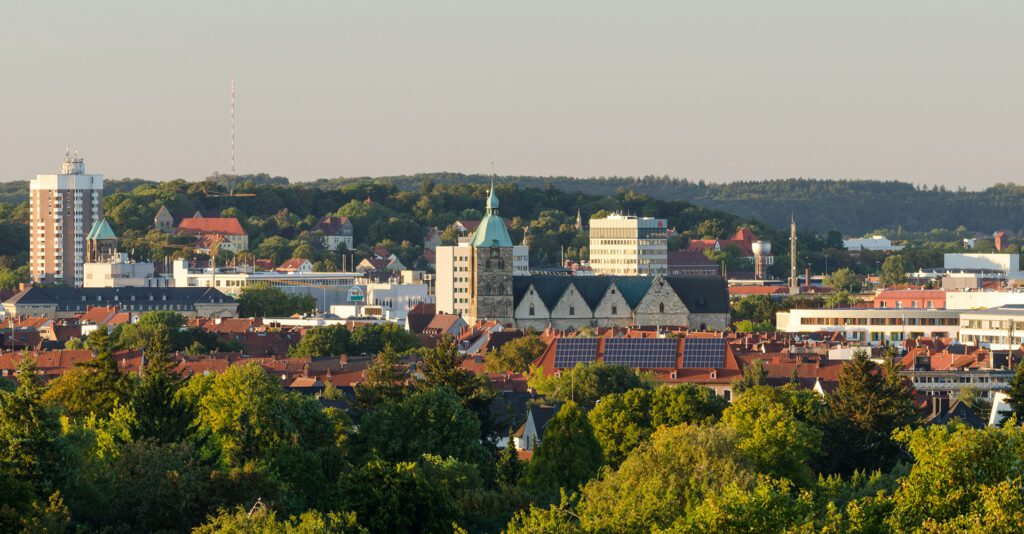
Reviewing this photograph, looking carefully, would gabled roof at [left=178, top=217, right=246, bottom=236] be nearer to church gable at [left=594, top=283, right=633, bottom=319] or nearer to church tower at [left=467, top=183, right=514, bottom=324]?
church tower at [left=467, top=183, right=514, bottom=324]

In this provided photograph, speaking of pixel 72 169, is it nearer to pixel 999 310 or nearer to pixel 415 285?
pixel 415 285

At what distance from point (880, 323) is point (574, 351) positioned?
35.7 meters

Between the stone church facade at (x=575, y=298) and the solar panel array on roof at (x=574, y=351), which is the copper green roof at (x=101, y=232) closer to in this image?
the stone church facade at (x=575, y=298)

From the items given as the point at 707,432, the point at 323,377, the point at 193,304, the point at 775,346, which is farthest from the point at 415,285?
the point at 707,432

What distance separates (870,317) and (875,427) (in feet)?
207

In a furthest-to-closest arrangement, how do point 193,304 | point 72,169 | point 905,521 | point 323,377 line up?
1. point 72,169
2. point 193,304
3. point 323,377
4. point 905,521

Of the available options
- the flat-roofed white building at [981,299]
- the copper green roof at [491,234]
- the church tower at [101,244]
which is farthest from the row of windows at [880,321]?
the church tower at [101,244]

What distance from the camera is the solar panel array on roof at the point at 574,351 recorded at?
283 feet

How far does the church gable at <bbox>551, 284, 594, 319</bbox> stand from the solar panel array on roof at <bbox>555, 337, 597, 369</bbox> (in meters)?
26.1

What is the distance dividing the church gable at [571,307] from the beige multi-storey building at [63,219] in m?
68.6

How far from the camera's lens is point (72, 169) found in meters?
190

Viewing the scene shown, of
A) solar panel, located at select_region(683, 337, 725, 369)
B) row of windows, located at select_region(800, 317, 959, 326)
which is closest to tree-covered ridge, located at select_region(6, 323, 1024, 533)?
solar panel, located at select_region(683, 337, 725, 369)

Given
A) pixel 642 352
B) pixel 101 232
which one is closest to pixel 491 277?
pixel 642 352

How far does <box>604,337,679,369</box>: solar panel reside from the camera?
85.5 metres
